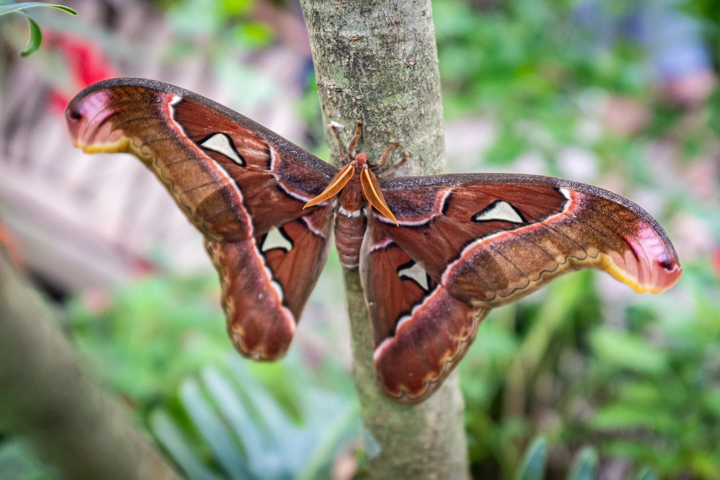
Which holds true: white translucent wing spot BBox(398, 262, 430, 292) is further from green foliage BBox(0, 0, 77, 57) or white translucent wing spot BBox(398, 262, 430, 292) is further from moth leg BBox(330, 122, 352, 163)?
green foliage BBox(0, 0, 77, 57)

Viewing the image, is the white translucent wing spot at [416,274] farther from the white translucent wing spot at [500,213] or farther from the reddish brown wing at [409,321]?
the white translucent wing spot at [500,213]

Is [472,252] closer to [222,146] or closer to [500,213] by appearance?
[500,213]

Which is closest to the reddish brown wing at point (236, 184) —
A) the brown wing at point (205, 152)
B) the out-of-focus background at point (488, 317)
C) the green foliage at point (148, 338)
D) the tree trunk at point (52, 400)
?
the brown wing at point (205, 152)

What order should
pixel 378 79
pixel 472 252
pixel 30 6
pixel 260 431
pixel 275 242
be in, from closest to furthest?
pixel 30 6 → pixel 378 79 → pixel 472 252 → pixel 275 242 → pixel 260 431

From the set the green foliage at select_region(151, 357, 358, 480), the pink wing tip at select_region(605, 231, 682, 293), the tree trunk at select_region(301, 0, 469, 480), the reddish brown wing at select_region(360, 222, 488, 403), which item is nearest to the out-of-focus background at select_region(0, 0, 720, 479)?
the green foliage at select_region(151, 357, 358, 480)

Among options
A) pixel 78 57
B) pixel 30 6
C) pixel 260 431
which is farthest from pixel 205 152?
pixel 78 57

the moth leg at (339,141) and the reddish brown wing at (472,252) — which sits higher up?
the moth leg at (339,141)

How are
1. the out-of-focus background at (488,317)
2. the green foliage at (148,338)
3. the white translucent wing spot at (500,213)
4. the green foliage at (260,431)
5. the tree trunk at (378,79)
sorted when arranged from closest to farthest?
the tree trunk at (378,79)
the white translucent wing spot at (500,213)
the green foliage at (260,431)
the out-of-focus background at (488,317)
the green foliage at (148,338)

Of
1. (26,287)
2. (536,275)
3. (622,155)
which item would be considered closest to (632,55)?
(622,155)
